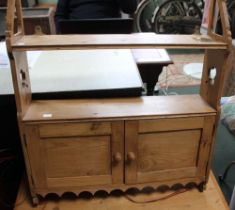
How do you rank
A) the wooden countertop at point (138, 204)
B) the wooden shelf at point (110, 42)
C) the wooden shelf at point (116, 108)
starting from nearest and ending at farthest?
the wooden shelf at point (110, 42), the wooden shelf at point (116, 108), the wooden countertop at point (138, 204)

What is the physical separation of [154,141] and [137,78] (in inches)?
10.4

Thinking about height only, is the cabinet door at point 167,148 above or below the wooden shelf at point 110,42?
below

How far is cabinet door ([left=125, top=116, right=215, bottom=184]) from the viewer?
0.94 meters

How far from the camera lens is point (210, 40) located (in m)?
0.87

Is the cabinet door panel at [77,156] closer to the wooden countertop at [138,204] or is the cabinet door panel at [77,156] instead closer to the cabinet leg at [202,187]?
the wooden countertop at [138,204]

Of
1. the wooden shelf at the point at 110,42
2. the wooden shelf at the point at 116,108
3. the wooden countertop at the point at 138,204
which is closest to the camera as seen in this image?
the wooden shelf at the point at 110,42

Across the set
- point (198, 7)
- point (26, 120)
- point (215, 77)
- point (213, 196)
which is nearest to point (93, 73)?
point (26, 120)

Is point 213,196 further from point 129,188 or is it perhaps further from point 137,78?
point 137,78

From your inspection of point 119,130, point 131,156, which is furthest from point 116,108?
point 131,156

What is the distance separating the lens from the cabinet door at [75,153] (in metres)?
0.91

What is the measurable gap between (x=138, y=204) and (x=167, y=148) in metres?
0.27

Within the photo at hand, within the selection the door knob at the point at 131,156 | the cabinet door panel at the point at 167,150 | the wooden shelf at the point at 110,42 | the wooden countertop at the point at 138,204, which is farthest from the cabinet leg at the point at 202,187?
the wooden shelf at the point at 110,42

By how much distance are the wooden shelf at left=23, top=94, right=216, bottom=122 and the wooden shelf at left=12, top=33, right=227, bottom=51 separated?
0.22 m

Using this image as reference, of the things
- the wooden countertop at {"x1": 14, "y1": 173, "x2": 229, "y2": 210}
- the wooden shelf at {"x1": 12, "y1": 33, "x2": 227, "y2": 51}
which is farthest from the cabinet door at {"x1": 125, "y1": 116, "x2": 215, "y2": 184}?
the wooden shelf at {"x1": 12, "y1": 33, "x2": 227, "y2": 51}
